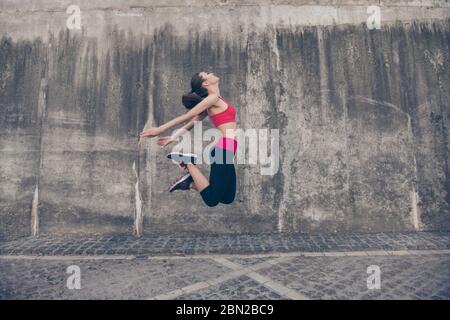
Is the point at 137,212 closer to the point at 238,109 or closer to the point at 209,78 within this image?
the point at 238,109

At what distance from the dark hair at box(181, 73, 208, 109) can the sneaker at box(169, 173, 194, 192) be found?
A: 192 cm

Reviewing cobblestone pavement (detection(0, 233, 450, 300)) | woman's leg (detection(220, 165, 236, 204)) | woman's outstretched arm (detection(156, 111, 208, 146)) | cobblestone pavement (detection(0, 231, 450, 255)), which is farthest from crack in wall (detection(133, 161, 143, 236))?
woman's leg (detection(220, 165, 236, 204))

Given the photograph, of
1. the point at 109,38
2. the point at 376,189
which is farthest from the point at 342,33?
the point at 109,38

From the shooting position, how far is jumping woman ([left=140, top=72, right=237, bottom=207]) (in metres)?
6.84

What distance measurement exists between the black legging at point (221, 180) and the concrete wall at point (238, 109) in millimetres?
323

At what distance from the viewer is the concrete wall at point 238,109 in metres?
7.32

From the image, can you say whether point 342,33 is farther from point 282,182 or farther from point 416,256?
point 416,256

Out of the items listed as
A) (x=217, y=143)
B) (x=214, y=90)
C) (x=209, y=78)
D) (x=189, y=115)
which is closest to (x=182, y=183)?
(x=217, y=143)

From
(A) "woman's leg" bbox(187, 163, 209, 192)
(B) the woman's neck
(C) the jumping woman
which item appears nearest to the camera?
(A) "woman's leg" bbox(187, 163, 209, 192)

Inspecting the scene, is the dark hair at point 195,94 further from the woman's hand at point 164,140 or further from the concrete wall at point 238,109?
the woman's hand at point 164,140

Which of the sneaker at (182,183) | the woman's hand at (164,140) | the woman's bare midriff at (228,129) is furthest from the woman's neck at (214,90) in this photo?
the sneaker at (182,183)

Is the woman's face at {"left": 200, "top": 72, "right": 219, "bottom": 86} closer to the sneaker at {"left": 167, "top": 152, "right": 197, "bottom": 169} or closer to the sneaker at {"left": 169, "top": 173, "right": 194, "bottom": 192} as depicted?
the sneaker at {"left": 167, "top": 152, "right": 197, "bottom": 169}

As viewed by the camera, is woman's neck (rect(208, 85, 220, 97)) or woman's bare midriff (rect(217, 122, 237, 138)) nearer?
woman's bare midriff (rect(217, 122, 237, 138))

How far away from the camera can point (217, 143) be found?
24.0ft
